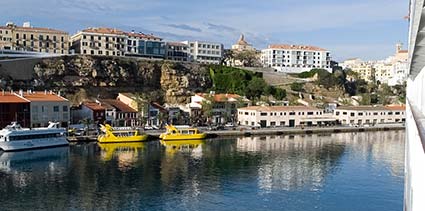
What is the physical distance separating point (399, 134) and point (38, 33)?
24.3 metres

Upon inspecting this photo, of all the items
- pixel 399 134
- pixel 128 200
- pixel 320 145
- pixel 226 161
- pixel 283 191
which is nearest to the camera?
pixel 128 200

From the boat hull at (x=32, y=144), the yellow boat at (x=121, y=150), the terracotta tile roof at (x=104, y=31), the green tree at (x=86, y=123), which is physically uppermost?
the terracotta tile roof at (x=104, y=31)

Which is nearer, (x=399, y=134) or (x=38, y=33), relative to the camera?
(x=399, y=134)

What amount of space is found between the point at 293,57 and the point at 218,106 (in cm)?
2034

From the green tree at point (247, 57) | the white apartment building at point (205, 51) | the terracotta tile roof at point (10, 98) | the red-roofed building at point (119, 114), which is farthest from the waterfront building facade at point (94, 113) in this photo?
the green tree at point (247, 57)

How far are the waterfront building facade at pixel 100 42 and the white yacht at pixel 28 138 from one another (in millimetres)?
15080

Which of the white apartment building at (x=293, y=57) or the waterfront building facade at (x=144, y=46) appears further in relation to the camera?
the white apartment building at (x=293, y=57)

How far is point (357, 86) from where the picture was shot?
42.8 metres

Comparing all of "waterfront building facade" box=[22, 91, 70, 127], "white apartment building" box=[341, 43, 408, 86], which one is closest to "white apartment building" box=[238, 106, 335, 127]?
"waterfront building facade" box=[22, 91, 70, 127]

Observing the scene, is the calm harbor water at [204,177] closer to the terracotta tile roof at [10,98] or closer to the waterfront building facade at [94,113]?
the terracotta tile roof at [10,98]

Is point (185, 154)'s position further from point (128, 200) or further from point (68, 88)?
point (68, 88)

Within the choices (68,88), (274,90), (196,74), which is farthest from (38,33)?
(274,90)

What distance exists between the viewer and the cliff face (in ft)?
89.2

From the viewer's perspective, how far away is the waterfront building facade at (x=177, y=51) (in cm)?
3947
